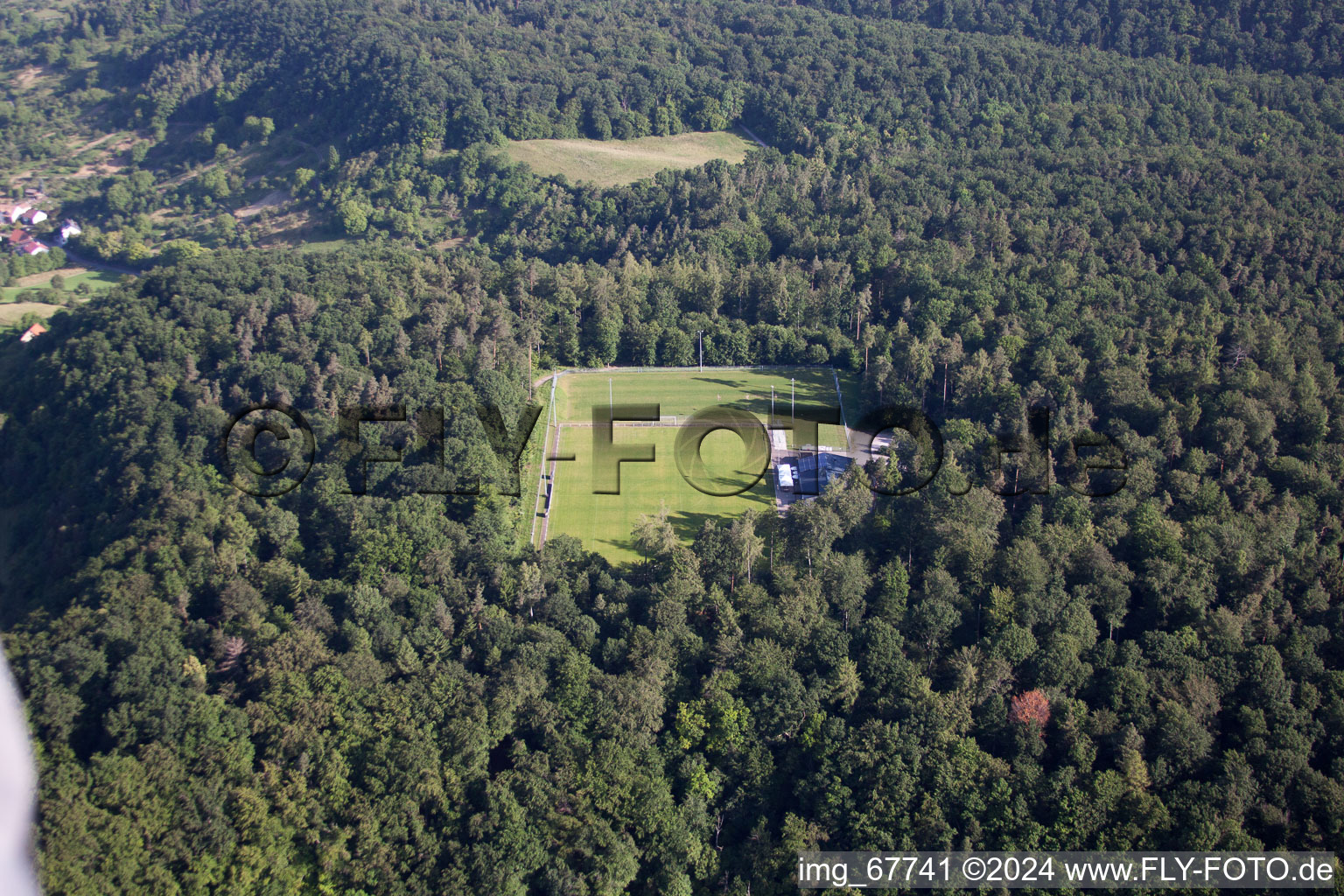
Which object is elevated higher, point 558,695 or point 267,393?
point 267,393

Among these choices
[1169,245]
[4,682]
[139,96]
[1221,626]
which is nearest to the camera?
[4,682]

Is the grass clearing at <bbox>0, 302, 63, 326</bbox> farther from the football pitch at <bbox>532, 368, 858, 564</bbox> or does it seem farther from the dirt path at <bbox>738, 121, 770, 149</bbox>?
the dirt path at <bbox>738, 121, 770, 149</bbox>

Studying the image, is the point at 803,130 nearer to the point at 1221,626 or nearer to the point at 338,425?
the point at 338,425

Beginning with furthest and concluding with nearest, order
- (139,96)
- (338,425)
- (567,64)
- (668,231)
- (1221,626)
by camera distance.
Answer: (139,96) → (567,64) → (668,231) → (338,425) → (1221,626)

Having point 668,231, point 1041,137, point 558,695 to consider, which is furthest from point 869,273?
point 558,695

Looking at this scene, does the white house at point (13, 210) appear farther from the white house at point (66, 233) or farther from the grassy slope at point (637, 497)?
the grassy slope at point (637, 497)

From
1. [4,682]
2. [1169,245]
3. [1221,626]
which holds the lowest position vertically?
[1221,626]

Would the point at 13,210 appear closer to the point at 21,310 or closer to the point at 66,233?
the point at 66,233

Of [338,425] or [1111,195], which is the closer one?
[338,425]
